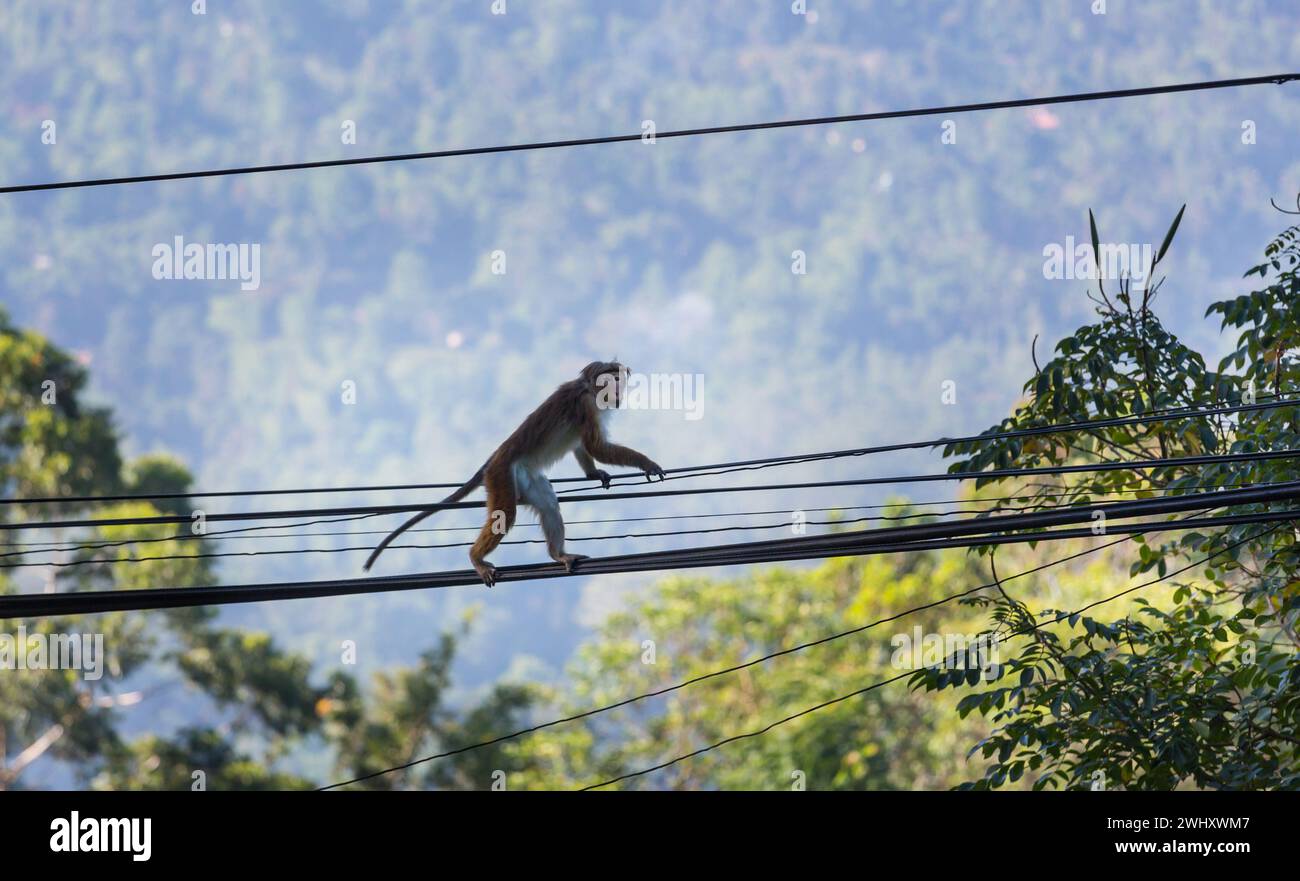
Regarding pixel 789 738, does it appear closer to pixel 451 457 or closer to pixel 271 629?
pixel 271 629

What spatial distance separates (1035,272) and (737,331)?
675 inches

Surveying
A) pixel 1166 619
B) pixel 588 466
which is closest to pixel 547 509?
pixel 588 466

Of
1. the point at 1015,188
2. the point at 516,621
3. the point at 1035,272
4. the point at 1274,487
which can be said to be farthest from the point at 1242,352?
the point at 1015,188

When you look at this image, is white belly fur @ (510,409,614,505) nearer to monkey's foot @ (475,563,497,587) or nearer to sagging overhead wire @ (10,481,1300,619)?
monkey's foot @ (475,563,497,587)

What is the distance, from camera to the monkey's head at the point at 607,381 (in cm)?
773

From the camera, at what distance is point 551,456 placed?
752 centimetres

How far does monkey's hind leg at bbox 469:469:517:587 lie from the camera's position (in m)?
6.53

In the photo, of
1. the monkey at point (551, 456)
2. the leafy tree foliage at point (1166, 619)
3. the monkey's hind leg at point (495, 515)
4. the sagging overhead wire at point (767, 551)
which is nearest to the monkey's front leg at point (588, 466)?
the monkey at point (551, 456)

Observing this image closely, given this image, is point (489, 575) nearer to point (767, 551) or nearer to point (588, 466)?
point (767, 551)

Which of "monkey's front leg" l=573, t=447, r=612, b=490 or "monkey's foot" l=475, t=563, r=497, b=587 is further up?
"monkey's front leg" l=573, t=447, r=612, b=490

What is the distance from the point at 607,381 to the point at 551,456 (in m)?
0.60

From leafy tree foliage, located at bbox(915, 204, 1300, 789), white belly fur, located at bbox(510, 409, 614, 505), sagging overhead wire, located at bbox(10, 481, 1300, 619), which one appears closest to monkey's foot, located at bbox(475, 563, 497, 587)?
sagging overhead wire, located at bbox(10, 481, 1300, 619)

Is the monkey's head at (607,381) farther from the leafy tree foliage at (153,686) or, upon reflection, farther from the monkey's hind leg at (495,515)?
the leafy tree foliage at (153,686)
